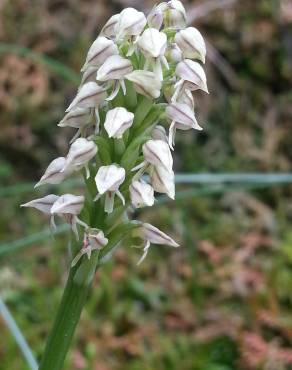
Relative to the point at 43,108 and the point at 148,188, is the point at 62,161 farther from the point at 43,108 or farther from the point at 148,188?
the point at 43,108

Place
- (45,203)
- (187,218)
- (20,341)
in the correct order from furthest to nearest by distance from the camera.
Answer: (187,218)
(20,341)
(45,203)

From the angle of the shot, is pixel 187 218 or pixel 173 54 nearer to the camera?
pixel 173 54

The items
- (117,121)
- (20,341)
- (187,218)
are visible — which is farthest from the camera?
(187,218)

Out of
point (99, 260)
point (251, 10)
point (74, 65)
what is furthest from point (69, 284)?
point (251, 10)

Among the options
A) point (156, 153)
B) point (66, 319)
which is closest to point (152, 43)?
point (156, 153)

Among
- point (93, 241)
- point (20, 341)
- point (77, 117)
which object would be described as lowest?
point (20, 341)

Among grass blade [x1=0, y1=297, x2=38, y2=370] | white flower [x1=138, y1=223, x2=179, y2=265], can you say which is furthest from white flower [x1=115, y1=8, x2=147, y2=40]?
grass blade [x1=0, y1=297, x2=38, y2=370]

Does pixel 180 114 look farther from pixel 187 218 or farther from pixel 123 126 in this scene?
pixel 187 218

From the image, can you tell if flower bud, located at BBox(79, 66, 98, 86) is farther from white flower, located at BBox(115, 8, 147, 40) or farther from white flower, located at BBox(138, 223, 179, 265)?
white flower, located at BBox(138, 223, 179, 265)
